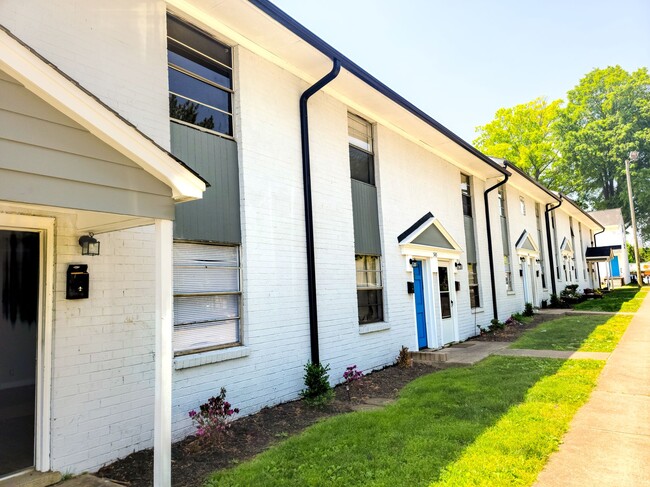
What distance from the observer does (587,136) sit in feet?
141

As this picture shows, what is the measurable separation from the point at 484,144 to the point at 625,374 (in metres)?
41.3

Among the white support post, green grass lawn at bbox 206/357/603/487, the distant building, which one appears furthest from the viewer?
the distant building

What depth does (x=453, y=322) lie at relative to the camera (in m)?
12.5

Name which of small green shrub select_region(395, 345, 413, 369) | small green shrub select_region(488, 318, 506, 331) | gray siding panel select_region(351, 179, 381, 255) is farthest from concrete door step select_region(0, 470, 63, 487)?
small green shrub select_region(488, 318, 506, 331)

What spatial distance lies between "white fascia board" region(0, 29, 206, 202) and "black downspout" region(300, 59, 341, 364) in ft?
11.5

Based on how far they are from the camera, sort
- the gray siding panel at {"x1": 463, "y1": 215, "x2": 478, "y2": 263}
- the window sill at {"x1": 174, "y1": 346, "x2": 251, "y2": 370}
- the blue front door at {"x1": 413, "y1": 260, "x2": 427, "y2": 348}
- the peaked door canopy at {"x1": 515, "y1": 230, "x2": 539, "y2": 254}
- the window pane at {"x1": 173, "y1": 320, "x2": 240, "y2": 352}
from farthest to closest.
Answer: the peaked door canopy at {"x1": 515, "y1": 230, "x2": 539, "y2": 254}, the gray siding panel at {"x1": 463, "y1": 215, "x2": 478, "y2": 263}, the blue front door at {"x1": 413, "y1": 260, "x2": 427, "y2": 348}, the window pane at {"x1": 173, "y1": 320, "x2": 240, "y2": 352}, the window sill at {"x1": 174, "y1": 346, "x2": 251, "y2": 370}

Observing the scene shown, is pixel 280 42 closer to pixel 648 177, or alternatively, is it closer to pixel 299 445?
pixel 299 445

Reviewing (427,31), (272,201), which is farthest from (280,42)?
(427,31)

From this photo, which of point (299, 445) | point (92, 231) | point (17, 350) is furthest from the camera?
point (299, 445)

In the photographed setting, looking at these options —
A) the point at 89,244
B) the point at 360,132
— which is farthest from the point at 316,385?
the point at 360,132

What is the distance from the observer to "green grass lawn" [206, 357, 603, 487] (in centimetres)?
403

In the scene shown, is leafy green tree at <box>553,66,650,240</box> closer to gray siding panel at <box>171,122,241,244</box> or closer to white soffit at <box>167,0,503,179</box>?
white soffit at <box>167,0,503,179</box>

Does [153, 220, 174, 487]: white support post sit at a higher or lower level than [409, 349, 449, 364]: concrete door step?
higher

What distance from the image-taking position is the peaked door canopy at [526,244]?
61.7 ft
